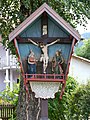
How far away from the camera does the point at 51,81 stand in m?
3.38

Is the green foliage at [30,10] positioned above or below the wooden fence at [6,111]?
above

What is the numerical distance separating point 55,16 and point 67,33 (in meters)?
0.25

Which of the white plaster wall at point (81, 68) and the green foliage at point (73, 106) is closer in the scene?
the green foliage at point (73, 106)

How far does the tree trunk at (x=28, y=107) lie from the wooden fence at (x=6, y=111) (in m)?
2.07

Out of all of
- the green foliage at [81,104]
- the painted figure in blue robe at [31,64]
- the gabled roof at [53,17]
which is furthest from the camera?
the green foliage at [81,104]

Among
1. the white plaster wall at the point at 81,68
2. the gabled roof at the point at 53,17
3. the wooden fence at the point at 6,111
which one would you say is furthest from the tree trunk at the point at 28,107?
the white plaster wall at the point at 81,68

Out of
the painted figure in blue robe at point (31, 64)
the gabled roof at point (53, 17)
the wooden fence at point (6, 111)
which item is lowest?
the wooden fence at point (6, 111)

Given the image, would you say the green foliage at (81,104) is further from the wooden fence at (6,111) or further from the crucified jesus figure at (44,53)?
the crucified jesus figure at (44,53)

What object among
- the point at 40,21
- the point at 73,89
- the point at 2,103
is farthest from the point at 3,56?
the point at 40,21

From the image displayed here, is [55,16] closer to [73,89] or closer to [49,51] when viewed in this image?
[49,51]

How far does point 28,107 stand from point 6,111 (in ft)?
8.36

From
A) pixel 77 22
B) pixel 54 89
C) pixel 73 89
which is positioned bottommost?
pixel 73 89

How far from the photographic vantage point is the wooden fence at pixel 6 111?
7227mm

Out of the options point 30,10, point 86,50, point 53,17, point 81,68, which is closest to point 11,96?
point 30,10
